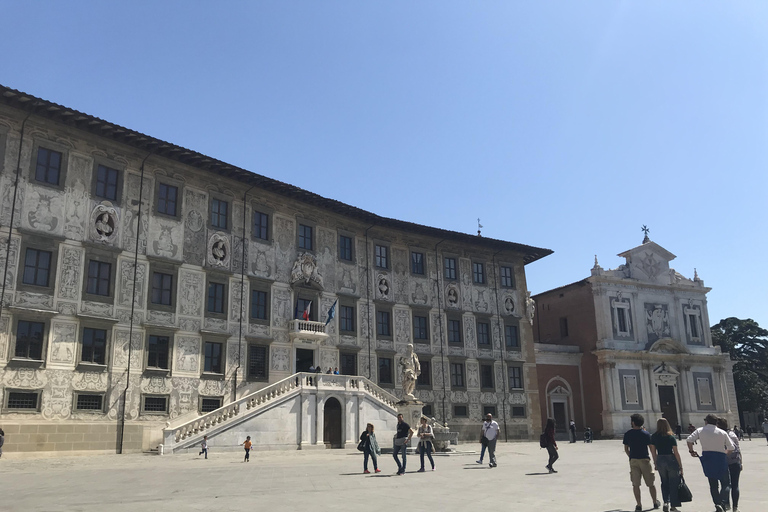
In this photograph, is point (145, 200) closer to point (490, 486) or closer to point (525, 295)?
point (490, 486)

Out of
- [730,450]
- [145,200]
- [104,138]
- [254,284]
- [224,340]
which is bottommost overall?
[730,450]

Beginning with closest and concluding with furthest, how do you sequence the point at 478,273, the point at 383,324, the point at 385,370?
the point at 385,370, the point at 383,324, the point at 478,273

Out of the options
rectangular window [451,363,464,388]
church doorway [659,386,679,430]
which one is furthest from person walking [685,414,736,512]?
church doorway [659,386,679,430]

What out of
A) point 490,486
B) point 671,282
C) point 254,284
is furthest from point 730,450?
point 671,282

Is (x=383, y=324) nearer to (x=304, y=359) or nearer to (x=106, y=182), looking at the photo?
(x=304, y=359)

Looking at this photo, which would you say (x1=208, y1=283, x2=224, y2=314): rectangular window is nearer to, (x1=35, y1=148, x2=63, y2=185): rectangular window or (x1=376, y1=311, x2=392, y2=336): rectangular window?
(x1=35, y1=148, x2=63, y2=185): rectangular window

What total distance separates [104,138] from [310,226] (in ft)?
37.2

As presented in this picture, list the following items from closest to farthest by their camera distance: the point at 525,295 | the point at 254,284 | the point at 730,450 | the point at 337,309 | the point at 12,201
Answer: the point at 730,450, the point at 12,201, the point at 254,284, the point at 337,309, the point at 525,295

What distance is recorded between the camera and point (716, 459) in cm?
1014

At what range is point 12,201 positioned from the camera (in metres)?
25.0

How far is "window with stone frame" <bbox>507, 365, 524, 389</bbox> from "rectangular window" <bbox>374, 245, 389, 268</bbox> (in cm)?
1082

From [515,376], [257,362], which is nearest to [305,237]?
[257,362]

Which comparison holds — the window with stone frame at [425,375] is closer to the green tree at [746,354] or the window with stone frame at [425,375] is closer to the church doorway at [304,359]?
the church doorway at [304,359]

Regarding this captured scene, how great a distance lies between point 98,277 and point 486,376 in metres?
23.6
